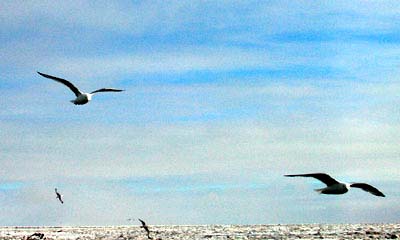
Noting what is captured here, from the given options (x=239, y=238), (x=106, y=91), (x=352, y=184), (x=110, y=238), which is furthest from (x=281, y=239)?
(x=352, y=184)

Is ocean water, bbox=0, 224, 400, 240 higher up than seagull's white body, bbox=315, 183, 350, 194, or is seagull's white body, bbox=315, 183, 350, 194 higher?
seagull's white body, bbox=315, 183, 350, 194

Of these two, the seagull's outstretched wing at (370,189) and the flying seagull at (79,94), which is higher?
the flying seagull at (79,94)

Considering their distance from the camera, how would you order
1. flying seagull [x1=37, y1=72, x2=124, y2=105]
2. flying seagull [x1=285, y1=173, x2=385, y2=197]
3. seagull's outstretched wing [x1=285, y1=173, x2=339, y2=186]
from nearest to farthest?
seagull's outstretched wing [x1=285, y1=173, x2=339, y2=186], flying seagull [x1=285, y1=173, x2=385, y2=197], flying seagull [x1=37, y1=72, x2=124, y2=105]

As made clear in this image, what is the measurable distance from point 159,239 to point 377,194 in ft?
88.3

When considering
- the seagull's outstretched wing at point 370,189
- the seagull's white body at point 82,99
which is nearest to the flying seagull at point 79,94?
the seagull's white body at point 82,99

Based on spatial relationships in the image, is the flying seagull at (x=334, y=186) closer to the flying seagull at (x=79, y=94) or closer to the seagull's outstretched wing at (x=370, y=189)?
the seagull's outstretched wing at (x=370, y=189)

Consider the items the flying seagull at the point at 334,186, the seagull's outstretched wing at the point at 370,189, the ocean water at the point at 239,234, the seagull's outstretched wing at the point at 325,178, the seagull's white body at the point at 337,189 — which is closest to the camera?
the seagull's outstretched wing at the point at 370,189

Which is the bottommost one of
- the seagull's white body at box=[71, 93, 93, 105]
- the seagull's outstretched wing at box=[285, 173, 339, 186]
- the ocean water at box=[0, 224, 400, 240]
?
the ocean water at box=[0, 224, 400, 240]

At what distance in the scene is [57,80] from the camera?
44.6 metres

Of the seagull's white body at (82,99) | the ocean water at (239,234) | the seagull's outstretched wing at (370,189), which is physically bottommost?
the ocean water at (239,234)

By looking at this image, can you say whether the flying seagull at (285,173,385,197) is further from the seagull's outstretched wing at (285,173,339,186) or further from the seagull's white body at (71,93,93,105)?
the seagull's white body at (71,93,93,105)

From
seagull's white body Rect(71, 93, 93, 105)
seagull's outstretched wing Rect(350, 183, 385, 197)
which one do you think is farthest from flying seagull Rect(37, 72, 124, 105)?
seagull's outstretched wing Rect(350, 183, 385, 197)

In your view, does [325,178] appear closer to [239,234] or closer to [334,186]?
[334,186]

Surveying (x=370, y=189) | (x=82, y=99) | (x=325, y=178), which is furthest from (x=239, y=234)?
(x=370, y=189)
